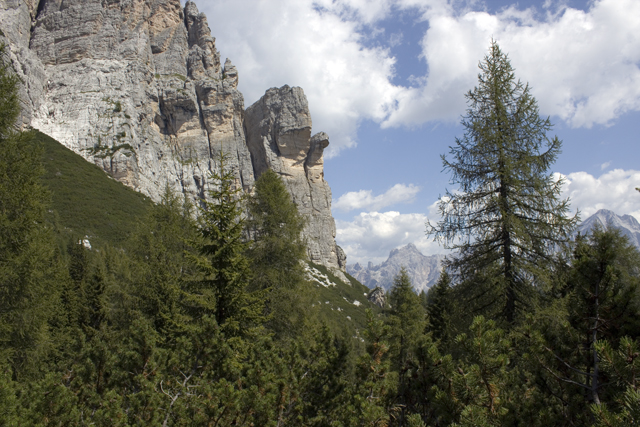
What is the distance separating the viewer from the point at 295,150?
309ft

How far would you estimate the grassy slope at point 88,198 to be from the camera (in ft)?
136

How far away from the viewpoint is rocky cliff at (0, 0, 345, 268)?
66688 mm

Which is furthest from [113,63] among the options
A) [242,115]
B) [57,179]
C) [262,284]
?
[262,284]

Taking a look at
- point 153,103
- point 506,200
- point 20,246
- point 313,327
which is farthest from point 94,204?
point 506,200

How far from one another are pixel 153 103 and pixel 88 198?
130ft

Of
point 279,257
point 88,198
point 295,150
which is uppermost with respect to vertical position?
point 295,150

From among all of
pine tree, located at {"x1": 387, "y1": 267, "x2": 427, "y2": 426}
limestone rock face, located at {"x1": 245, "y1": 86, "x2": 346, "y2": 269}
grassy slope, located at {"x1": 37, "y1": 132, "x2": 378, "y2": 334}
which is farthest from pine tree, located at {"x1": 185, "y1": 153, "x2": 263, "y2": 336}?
limestone rock face, located at {"x1": 245, "y1": 86, "x2": 346, "y2": 269}

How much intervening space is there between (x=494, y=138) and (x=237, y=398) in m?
7.39

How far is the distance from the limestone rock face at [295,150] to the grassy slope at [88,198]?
3903cm

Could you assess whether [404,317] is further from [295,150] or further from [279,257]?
[295,150]

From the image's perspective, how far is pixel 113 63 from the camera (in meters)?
76.3

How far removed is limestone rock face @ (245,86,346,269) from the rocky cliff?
0.28 m

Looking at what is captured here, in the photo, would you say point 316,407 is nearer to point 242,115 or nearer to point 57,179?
point 57,179

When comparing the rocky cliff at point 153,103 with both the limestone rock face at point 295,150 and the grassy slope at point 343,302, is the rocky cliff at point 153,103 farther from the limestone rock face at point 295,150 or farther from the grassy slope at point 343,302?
the grassy slope at point 343,302
